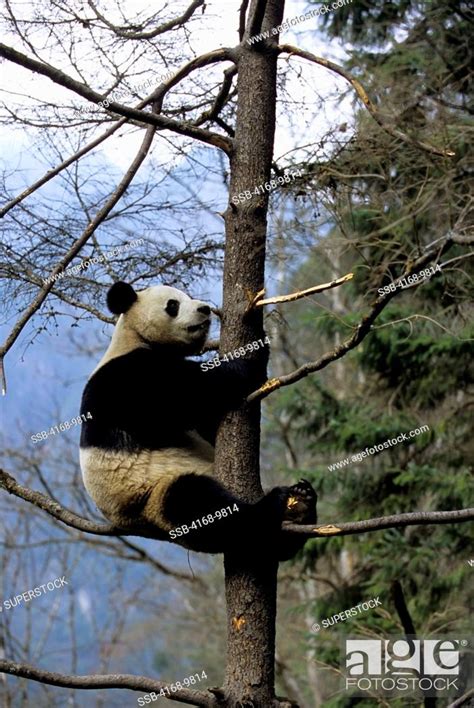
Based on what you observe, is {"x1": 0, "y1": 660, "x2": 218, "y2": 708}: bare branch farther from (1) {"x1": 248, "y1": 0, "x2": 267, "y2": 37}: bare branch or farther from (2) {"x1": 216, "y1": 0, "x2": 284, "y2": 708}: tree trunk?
(1) {"x1": 248, "y1": 0, "x2": 267, "y2": 37}: bare branch

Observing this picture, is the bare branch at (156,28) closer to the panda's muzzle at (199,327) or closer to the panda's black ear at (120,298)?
the panda's black ear at (120,298)

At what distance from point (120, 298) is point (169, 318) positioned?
0.29 meters

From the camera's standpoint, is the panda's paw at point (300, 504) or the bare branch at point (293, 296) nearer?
the bare branch at point (293, 296)

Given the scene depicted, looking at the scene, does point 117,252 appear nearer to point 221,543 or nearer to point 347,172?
point 347,172

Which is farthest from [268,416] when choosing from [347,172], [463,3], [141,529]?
[141,529]

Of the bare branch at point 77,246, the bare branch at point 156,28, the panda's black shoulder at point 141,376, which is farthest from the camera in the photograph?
the bare branch at point 156,28

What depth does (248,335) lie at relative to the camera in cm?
420

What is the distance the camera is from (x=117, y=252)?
5508 millimetres

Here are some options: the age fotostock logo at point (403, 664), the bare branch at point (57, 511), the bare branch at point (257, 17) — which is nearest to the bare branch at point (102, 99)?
the bare branch at point (257, 17)

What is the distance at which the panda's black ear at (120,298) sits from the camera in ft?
15.9

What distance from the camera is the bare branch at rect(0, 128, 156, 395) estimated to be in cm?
423

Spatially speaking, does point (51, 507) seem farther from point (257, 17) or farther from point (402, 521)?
point (257, 17)

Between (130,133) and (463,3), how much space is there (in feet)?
17.1

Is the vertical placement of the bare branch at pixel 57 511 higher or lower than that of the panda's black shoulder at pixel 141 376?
lower
